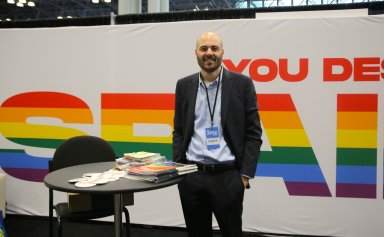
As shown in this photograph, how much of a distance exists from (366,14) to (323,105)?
34.7 inches

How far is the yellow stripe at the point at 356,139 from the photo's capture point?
3.03 m

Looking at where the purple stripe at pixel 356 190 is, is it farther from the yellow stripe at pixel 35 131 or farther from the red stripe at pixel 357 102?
the yellow stripe at pixel 35 131

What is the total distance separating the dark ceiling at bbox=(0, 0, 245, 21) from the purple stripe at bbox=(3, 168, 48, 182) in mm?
8761

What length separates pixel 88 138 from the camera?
8.37ft

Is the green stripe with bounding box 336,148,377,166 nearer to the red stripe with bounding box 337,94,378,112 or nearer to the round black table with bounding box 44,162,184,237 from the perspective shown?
the red stripe with bounding box 337,94,378,112

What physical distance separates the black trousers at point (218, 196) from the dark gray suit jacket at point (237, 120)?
0.10m

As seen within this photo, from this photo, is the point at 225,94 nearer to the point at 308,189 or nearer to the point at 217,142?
the point at 217,142

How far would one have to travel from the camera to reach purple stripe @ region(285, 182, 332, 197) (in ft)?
10.1

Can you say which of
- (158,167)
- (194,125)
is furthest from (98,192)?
(194,125)

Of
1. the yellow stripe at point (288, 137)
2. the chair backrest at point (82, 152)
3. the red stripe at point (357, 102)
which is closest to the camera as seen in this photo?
the chair backrest at point (82, 152)

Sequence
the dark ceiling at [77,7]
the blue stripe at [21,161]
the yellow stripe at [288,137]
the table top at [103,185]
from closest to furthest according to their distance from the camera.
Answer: the table top at [103,185] → the yellow stripe at [288,137] → the blue stripe at [21,161] → the dark ceiling at [77,7]

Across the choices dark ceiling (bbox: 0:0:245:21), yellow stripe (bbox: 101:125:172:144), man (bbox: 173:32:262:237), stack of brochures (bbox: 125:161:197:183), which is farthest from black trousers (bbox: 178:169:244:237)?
dark ceiling (bbox: 0:0:245:21)

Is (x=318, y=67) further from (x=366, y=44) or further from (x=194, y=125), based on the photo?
(x=194, y=125)

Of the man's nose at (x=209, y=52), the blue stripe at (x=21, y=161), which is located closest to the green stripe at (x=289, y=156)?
the man's nose at (x=209, y=52)
